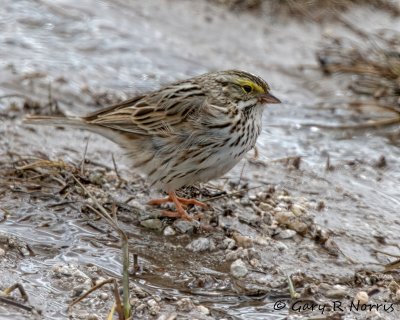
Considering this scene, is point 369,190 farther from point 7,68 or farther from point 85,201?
point 7,68

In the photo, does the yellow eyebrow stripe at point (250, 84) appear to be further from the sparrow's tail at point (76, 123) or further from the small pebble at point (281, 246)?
the small pebble at point (281, 246)

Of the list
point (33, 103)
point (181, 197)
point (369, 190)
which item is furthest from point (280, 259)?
point (33, 103)

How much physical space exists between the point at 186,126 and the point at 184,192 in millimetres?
953

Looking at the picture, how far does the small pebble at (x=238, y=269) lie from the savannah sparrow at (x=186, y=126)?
0.80m

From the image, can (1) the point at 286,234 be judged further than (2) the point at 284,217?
No

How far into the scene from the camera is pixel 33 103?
28.3 feet

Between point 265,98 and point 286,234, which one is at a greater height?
point 265,98

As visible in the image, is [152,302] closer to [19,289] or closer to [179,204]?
[19,289]

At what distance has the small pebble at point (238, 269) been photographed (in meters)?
6.02

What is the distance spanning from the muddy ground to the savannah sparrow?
0.34 meters

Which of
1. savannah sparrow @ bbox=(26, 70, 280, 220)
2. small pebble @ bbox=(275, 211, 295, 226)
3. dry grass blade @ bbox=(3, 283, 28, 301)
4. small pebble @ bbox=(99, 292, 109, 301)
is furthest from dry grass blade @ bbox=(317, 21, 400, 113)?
dry grass blade @ bbox=(3, 283, 28, 301)

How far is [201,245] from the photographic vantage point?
6375 millimetres

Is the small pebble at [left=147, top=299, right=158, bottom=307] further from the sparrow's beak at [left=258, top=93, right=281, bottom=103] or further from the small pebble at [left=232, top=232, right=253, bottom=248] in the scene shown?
the sparrow's beak at [left=258, top=93, right=281, bottom=103]

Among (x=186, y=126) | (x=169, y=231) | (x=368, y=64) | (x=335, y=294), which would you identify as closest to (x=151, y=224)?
(x=169, y=231)
